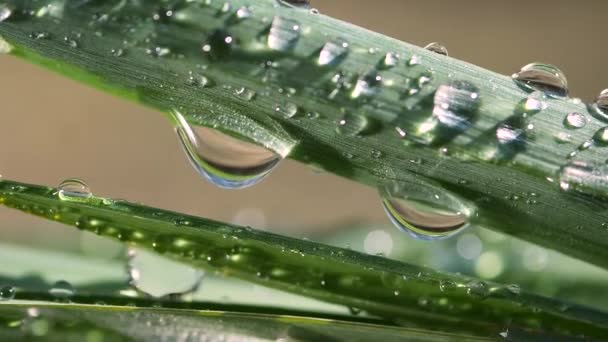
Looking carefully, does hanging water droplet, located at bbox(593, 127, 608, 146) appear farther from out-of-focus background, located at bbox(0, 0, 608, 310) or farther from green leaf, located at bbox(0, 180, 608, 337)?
out-of-focus background, located at bbox(0, 0, 608, 310)

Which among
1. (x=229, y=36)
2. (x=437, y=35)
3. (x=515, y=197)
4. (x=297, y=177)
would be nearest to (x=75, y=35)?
(x=229, y=36)

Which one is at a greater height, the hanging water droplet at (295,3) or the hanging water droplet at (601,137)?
the hanging water droplet at (295,3)

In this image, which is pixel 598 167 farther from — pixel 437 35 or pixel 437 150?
pixel 437 35

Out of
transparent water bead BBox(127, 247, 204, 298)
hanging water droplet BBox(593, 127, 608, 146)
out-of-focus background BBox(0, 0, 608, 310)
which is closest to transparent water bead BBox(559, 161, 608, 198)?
hanging water droplet BBox(593, 127, 608, 146)

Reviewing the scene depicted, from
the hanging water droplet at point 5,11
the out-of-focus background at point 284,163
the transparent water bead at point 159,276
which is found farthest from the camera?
A: the out-of-focus background at point 284,163

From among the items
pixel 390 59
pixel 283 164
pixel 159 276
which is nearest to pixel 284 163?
pixel 283 164

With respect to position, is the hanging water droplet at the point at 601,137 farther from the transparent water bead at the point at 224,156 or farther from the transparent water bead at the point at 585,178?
the transparent water bead at the point at 224,156

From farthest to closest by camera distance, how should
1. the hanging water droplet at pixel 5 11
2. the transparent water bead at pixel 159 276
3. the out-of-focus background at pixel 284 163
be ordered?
the out-of-focus background at pixel 284 163, the transparent water bead at pixel 159 276, the hanging water droplet at pixel 5 11

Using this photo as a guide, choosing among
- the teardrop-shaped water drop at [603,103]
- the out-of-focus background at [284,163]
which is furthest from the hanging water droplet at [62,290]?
the out-of-focus background at [284,163]
